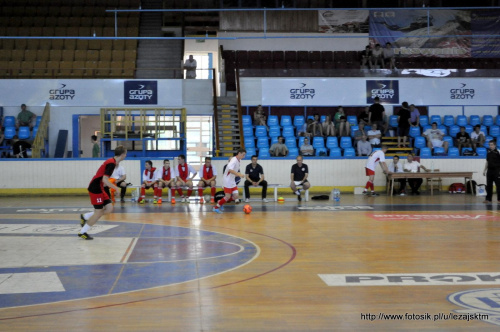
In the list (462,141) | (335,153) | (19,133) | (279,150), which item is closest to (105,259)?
(279,150)

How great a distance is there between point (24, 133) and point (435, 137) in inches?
660

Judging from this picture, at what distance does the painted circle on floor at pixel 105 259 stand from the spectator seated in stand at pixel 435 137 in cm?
1516

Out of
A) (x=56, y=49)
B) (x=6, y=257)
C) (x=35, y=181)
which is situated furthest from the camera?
(x=56, y=49)

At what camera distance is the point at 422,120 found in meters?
27.2

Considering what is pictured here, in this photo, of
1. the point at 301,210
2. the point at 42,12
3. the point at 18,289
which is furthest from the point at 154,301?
the point at 42,12

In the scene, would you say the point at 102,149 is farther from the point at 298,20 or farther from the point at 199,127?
the point at 298,20

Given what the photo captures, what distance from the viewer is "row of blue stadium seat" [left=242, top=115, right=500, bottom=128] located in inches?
1045

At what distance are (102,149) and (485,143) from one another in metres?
15.5

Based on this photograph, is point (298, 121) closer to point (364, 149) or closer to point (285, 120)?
point (285, 120)

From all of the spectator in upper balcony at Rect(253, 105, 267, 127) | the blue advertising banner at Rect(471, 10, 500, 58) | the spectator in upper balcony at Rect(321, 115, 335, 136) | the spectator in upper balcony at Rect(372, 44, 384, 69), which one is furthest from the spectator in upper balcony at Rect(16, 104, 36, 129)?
the blue advertising banner at Rect(471, 10, 500, 58)

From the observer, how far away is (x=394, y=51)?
3006 centimetres

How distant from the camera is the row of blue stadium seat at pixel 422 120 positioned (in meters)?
26.5

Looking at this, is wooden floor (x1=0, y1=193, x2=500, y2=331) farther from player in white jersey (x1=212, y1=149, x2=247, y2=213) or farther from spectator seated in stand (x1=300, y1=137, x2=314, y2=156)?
spectator seated in stand (x1=300, y1=137, x2=314, y2=156)

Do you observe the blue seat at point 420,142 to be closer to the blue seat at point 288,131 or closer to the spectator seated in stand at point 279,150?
the blue seat at point 288,131
